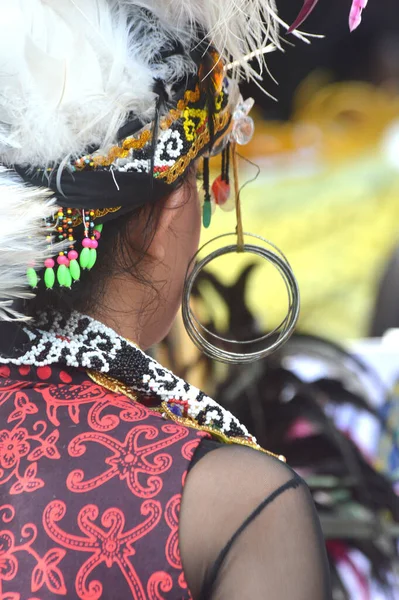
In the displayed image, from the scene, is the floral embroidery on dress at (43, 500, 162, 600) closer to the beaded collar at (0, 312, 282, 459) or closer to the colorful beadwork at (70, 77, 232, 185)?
the beaded collar at (0, 312, 282, 459)

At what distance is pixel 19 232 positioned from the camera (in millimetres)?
1042

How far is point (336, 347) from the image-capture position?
8.19 feet

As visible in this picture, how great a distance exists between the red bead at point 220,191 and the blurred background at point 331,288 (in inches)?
35.7

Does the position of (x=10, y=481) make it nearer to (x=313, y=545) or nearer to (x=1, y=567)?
(x=1, y=567)

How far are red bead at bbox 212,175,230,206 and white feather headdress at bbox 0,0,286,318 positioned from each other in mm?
389

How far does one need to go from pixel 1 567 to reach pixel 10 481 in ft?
0.34

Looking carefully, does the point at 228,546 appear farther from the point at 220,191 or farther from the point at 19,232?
the point at 220,191

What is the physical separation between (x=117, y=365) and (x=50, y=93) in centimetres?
39

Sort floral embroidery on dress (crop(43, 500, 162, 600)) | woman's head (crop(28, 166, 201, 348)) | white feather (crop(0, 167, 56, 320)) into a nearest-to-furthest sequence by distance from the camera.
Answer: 1. floral embroidery on dress (crop(43, 500, 162, 600))
2. white feather (crop(0, 167, 56, 320))
3. woman's head (crop(28, 166, 201, 348))

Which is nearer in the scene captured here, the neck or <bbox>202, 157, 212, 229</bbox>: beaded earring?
the neck

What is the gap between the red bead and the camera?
4.86ft

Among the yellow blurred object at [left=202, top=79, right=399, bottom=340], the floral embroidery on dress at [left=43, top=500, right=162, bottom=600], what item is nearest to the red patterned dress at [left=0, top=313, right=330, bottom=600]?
the floral embroidery on dress at [left=43, top=500, right=162, bottom=600]

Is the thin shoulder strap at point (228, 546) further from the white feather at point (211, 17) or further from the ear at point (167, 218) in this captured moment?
the white feather at point (211, 17)

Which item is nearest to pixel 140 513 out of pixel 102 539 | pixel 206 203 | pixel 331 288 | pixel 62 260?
pixel 102 539
